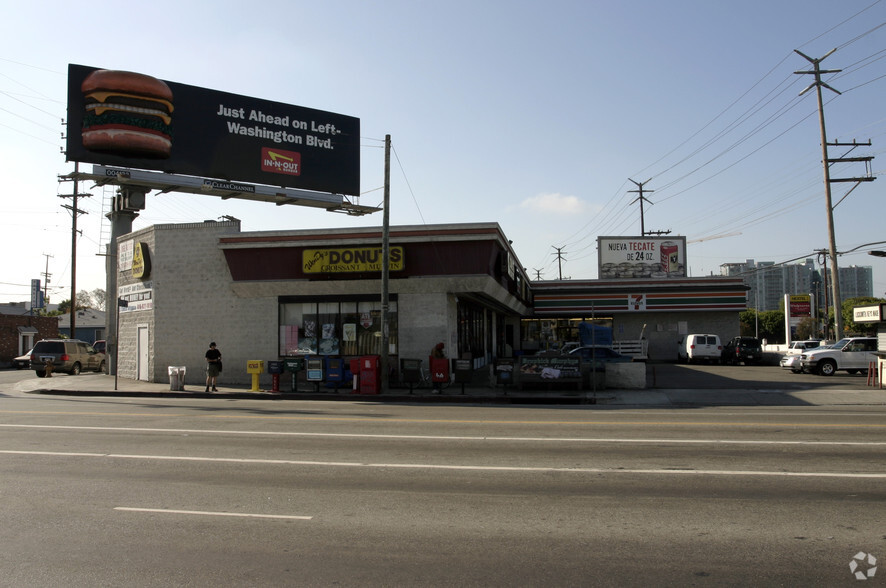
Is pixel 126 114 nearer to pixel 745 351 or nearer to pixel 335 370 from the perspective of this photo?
pixel 335 370

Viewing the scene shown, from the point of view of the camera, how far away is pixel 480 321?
3397 cm

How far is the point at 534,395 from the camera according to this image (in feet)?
68.1

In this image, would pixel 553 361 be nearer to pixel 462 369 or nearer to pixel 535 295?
pixel 462 369

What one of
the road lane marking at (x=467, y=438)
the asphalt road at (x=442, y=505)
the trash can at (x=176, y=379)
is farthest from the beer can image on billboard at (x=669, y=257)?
the road lane marking at (x=467, y=438)

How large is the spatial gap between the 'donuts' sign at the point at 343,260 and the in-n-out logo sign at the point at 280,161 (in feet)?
30.9

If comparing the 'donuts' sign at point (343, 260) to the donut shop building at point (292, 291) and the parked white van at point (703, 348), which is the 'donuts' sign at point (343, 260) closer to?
the donut shop building at point (292, 291)

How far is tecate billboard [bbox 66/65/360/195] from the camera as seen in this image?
27.9 metres

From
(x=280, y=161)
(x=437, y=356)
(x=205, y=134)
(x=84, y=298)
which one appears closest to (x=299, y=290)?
(x=437, y=356)

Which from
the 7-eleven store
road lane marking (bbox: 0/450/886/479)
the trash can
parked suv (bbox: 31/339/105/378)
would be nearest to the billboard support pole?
parked suv (bbox: 31/339/105/378)

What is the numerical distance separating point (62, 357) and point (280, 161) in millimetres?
14639

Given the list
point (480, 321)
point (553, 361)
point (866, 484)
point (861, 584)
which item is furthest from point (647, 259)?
point (861, 584)

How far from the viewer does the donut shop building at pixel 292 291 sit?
939 inches

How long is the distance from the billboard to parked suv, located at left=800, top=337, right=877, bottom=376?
2263cm

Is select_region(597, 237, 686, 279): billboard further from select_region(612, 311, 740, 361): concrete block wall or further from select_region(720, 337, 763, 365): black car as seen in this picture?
select_region(720, 337, 763, 365): black car
